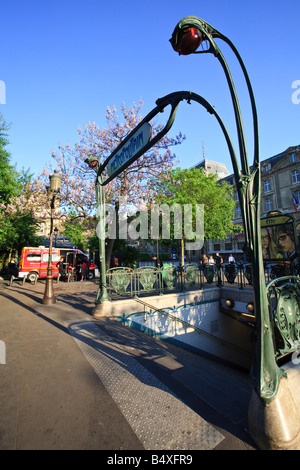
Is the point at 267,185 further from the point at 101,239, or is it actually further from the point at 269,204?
the point at 101,239

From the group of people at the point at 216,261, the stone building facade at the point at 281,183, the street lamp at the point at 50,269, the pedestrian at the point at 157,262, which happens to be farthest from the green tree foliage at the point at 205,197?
the stone building facade at the point at 281,183

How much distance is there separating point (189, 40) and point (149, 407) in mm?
4189

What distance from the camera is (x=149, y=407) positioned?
8.89 ft

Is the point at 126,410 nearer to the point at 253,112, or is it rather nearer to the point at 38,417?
the point at 38,417

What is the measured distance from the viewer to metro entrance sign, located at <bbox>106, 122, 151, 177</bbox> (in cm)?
358

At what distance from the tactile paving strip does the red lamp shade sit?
406 centimetres

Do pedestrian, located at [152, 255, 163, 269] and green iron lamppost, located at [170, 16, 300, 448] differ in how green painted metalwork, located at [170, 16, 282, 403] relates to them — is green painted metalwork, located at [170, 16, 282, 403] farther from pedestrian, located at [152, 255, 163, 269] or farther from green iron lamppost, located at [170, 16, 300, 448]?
pedestrian, located at [152, 255, 163, 269]

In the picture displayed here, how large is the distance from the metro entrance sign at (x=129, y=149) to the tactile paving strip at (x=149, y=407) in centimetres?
354

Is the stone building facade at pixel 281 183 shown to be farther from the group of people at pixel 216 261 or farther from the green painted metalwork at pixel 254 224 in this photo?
the green painted metalwork at pixel 254 224

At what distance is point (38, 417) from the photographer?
8.11ft

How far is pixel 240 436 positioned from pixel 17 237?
20.1 metres

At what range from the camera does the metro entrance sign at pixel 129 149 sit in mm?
3576

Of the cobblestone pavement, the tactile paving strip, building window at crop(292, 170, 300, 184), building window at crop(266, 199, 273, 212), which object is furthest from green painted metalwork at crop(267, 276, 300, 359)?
building window at crop(266, 199, 273, 212)

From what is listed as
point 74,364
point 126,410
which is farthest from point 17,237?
point 126,410
